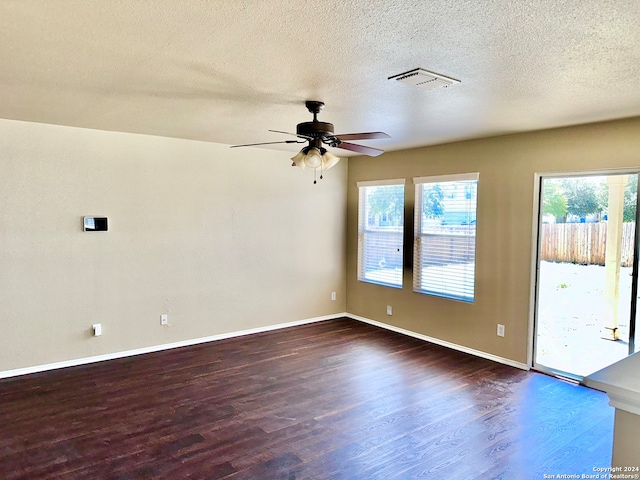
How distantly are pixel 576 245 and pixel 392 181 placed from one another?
2.39m

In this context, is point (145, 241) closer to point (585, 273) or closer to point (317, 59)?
point (317, 59)

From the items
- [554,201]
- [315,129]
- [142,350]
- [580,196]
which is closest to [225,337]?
[142,350]

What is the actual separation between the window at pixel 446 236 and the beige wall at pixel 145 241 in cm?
150

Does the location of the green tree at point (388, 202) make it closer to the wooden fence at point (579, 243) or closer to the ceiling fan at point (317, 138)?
the wooden fence at point (579, 243)

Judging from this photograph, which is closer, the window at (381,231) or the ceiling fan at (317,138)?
the ceiling fan at (317,138)

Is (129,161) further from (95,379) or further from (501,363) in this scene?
(501,363)

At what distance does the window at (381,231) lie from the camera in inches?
227

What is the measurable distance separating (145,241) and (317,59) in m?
3.25

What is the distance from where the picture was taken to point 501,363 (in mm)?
4551

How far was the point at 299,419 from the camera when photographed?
10.8ft

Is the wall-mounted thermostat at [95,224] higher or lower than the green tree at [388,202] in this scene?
lower

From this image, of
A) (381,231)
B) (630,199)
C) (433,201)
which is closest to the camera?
(630,199)

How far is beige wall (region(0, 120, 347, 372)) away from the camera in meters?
4.11

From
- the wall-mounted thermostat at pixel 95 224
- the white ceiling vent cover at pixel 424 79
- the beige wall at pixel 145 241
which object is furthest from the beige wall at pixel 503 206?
the wall-mounted thermostat at pixel 95 224
